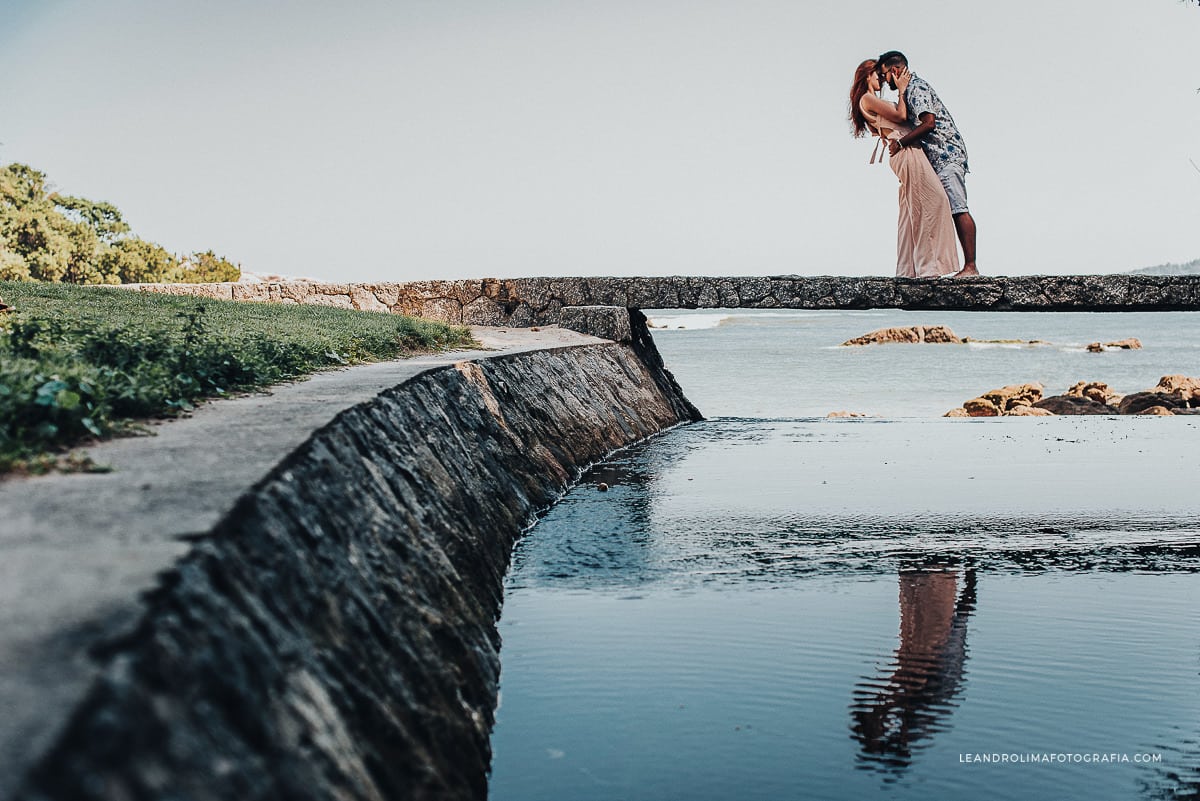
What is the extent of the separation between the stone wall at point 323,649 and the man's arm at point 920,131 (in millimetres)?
7501

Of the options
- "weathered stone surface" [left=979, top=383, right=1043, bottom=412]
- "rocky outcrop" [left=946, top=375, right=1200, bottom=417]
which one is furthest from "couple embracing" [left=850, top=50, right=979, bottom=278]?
"weathered stone surface" [left=979, top=383, right=1043, bottom=412]

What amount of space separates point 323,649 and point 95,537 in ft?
1.75

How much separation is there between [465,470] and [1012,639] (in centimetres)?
272

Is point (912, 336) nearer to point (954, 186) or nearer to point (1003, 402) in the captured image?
point (1003, 402)

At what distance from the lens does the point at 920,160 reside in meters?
12.2

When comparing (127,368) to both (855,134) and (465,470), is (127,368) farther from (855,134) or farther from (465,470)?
(855,134)

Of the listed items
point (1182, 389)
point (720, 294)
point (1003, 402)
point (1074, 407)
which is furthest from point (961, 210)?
point (1182, 389)

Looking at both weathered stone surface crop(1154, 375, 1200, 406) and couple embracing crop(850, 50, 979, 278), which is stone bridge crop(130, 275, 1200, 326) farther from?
weathered stone surface crop(1154, 375, 1200, 406)

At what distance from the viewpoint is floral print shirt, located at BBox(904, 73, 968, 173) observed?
11.9 meters

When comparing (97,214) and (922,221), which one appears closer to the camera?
(922,221)

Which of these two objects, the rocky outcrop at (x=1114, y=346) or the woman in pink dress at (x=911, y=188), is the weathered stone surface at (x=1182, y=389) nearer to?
the woman in pink dress at (x=911, y=188)

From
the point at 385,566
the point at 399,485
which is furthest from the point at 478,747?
the point at 399,485

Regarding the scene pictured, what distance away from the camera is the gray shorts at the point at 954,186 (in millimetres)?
12188

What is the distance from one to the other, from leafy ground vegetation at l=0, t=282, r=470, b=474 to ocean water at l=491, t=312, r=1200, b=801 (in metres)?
1.71
